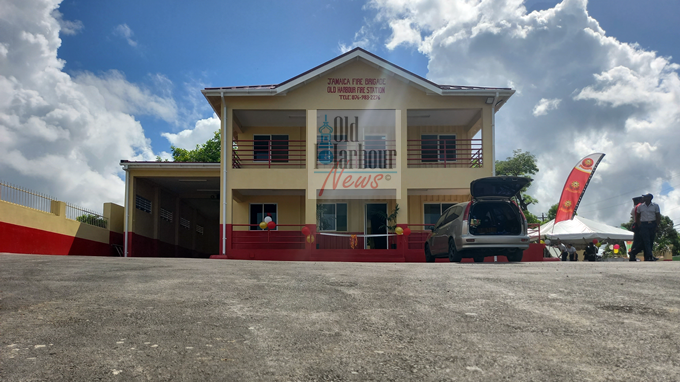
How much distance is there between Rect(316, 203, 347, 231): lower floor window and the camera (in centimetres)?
2058

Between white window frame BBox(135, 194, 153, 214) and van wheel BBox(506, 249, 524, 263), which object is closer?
van wheel BBox(506, 249, 524, 263)

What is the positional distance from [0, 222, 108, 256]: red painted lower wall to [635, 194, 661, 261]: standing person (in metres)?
16.5

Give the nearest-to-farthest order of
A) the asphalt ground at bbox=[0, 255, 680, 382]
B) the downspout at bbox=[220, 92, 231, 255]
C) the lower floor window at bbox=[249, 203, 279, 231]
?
1. the asphalt ground at bbox=[0, 255, 680, 382]
2. the downspout at bbox=[220, 92, 231, 255]
3. the lower floor window at bbox=[249, 203, 279, 231]

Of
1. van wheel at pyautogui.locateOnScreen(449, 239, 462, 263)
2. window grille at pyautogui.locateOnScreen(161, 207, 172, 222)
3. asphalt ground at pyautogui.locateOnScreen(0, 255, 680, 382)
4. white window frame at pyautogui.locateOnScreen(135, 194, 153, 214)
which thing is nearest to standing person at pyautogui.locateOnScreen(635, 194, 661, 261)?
van wheel at pyautogui.locateOnScreen(449, 239, 462, 263)

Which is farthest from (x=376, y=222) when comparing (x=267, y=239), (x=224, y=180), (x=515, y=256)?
(x=515, y=256)

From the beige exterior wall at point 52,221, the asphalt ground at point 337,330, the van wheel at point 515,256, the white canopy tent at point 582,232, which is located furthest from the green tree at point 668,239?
the asphalt ground at point 337,330

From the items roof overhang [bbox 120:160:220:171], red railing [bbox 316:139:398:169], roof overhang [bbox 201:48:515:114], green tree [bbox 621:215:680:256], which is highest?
roof overhang [bbox 201:48:515:114]

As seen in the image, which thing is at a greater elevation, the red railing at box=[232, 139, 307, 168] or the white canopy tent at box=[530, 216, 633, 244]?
the red railing at box=[232, 139, 307, 168]

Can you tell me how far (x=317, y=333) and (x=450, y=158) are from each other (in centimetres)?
1781

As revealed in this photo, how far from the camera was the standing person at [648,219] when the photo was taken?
12.3 m

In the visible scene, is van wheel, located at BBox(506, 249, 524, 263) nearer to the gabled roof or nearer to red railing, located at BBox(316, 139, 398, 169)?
the gabled roof

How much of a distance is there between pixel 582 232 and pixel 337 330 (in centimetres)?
1868

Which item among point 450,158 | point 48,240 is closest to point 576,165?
point 450,158

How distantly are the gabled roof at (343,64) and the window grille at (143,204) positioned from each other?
5418mm
